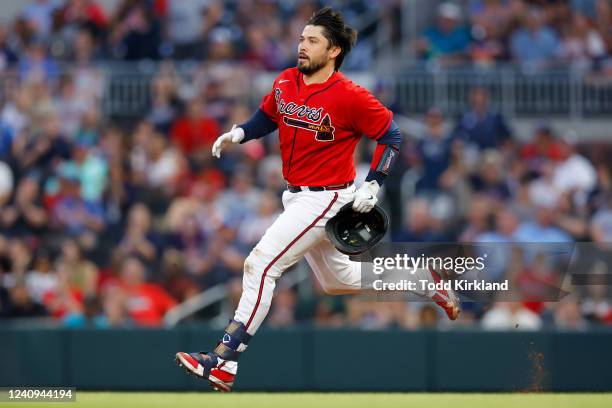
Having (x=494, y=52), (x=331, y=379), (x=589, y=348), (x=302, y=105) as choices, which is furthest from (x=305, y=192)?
(x=494, y=52)

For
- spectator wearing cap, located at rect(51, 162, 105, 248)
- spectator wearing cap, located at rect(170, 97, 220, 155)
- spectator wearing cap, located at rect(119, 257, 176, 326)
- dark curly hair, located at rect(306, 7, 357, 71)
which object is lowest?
spectator wearing cap, located at rect(119, 257, 176, 326)

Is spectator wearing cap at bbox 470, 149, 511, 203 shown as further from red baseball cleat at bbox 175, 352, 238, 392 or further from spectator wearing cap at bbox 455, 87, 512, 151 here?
red baseball cleat at bbox 175, 352, 238, 392

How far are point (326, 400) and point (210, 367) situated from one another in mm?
1934

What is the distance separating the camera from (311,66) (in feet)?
29.4

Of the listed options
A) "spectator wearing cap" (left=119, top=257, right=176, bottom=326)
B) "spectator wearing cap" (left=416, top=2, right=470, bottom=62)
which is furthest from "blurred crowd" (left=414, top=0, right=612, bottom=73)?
"spectator wearing cap" (left=119, top=257, right=176, bottom=326)

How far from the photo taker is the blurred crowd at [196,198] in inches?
515

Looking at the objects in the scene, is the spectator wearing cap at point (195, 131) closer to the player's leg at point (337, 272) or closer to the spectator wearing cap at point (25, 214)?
the spectator wearing cap at point (25, 214)

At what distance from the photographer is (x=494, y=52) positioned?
16.5 m

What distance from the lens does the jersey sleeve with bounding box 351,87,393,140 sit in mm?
8852

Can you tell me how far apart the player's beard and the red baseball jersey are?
0.10m

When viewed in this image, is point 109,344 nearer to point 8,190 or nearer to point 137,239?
point 137,239

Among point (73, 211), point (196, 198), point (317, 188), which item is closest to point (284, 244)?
point (317, 188)

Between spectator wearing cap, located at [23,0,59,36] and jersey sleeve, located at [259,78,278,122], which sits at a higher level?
spectator wearing cap, located at [23,0,59,36]

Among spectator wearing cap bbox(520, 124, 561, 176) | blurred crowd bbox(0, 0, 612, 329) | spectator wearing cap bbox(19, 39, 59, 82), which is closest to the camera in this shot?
blurred crowd bbox(0, 0, 612, 329)
